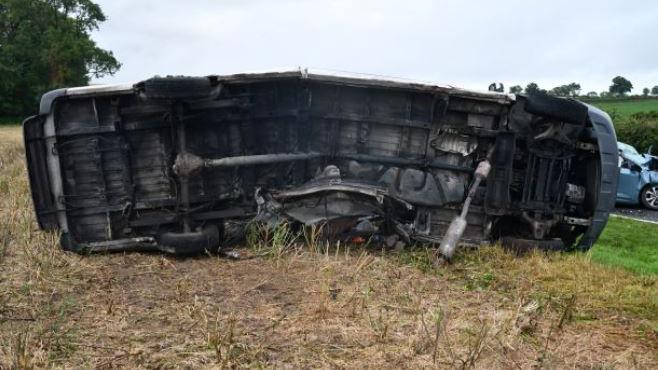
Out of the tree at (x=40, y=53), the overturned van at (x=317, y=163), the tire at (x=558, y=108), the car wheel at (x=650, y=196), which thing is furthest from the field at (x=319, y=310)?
the tree at (x=40, y=53)

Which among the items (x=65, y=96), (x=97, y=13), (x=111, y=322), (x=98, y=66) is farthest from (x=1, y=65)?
(x=111, y=322)

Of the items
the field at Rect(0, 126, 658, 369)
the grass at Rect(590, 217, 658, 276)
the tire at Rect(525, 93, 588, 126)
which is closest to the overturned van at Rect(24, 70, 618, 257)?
the tire at Rect(525, 93, 588, 126)

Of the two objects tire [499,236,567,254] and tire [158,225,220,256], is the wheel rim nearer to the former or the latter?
tire [499,236,567,254]

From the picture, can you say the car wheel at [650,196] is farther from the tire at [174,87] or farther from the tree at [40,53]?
the tree at [40,53]

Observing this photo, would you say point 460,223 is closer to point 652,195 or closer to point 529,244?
point 529,244

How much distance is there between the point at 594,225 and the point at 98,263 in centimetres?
505

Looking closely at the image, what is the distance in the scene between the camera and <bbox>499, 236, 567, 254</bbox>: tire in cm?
590

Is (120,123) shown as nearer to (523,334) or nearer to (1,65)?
(523,334)

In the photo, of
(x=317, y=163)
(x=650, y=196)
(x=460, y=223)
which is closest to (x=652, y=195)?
(x=650, y=196)

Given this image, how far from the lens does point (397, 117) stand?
624 cm

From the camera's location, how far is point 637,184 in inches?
523

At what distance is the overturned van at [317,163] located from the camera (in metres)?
5.66

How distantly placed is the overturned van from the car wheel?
8448 millimetres

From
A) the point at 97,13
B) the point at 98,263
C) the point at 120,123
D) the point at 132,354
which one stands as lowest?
the point at 98,263
